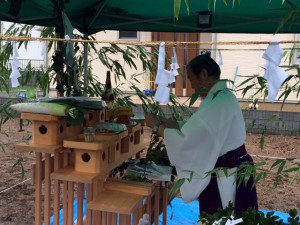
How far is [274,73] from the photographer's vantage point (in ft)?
5.05

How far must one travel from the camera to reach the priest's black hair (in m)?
2.16

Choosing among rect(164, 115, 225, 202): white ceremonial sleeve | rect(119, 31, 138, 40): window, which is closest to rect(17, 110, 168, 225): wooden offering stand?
rect(164, 115, 225, 202): white ceremonial sleeve

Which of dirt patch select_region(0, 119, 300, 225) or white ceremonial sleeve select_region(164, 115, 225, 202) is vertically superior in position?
white ceremonial sleeve select_region(164, 115, 225, 202)

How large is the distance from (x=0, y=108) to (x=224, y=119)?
2391 mm

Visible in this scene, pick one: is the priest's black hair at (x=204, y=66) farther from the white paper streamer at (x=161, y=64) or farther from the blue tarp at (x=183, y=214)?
the blue tarp at (x=183, y=214)

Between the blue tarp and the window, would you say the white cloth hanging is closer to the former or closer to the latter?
the blue tarp

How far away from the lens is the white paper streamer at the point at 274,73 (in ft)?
5.01

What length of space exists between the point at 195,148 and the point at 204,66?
476 millimetres

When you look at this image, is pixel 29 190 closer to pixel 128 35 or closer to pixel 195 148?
pixel 195 148

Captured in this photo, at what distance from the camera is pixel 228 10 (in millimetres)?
3248

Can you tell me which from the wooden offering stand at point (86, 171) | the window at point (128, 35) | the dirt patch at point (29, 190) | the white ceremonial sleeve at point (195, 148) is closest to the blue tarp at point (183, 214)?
the dirt patch at point (29, 190)

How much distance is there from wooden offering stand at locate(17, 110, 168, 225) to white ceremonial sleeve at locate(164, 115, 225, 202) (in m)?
0.29

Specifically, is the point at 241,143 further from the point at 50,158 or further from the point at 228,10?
the point at 228,10

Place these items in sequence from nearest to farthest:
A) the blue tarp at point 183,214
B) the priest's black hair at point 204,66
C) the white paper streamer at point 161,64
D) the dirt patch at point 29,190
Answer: the white paper streamer at point 161,64 < the priest's black hair at point 204,66 < the blue tarp at point 183,214 < the dirt patch at point 29,190
